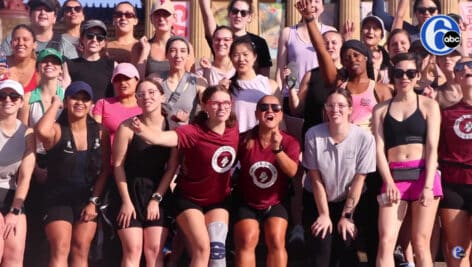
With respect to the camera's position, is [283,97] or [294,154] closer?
[294,154]

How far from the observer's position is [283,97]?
9.02m

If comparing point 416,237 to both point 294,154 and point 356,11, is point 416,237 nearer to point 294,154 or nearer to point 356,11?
point 294,154

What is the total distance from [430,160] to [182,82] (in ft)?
9.55

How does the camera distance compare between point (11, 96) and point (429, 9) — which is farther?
point (429, 9)

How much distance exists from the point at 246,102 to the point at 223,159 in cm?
106

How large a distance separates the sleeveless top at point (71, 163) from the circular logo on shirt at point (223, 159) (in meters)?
1.28

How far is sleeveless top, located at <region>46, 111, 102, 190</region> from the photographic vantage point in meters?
8.01

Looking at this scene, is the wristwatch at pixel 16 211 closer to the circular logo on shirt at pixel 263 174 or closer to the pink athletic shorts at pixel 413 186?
the circular logo on shirt at pixel 263 174

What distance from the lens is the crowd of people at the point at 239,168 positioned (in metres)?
7.77

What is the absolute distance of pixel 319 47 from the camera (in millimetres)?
8398

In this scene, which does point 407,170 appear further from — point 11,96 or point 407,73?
point 11,96

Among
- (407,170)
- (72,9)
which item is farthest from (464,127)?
(72,9)

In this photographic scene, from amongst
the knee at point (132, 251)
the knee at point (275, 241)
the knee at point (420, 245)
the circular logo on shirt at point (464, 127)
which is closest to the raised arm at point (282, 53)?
the circular logo on shirt at point (464, 127)

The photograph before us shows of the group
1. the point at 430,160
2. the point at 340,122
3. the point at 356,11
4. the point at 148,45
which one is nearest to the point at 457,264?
the point at 430,160
